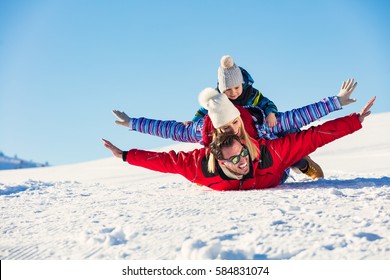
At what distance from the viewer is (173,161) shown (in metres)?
3.96

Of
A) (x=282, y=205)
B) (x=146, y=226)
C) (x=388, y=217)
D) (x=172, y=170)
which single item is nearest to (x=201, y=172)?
(x=172, y=170)

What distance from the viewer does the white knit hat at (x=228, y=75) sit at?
4.76 m

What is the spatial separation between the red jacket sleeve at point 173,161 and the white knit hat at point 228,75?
107cm

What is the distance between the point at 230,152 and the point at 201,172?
18.4 inches

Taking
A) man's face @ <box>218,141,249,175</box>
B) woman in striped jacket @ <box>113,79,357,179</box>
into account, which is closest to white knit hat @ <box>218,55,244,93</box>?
woman in striped jacket @ <box>113,79,357,179</box>

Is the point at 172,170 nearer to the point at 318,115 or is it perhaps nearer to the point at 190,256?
the point at 318,115

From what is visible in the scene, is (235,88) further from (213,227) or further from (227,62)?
(213,227)

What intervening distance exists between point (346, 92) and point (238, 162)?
125cm

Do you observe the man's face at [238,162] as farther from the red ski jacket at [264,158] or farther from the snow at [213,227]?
the snow at [213,227]

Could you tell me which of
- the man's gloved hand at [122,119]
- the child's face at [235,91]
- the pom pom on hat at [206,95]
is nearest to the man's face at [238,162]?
the pom pom on hat at [206,95]

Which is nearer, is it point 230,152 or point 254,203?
point 254,203

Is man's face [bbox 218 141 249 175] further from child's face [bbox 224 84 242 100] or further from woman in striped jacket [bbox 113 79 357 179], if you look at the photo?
child's face [bbox 224 84 242 100]

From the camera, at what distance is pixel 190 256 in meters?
2.07

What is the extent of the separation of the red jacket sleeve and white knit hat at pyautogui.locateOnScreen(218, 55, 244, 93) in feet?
3.52
